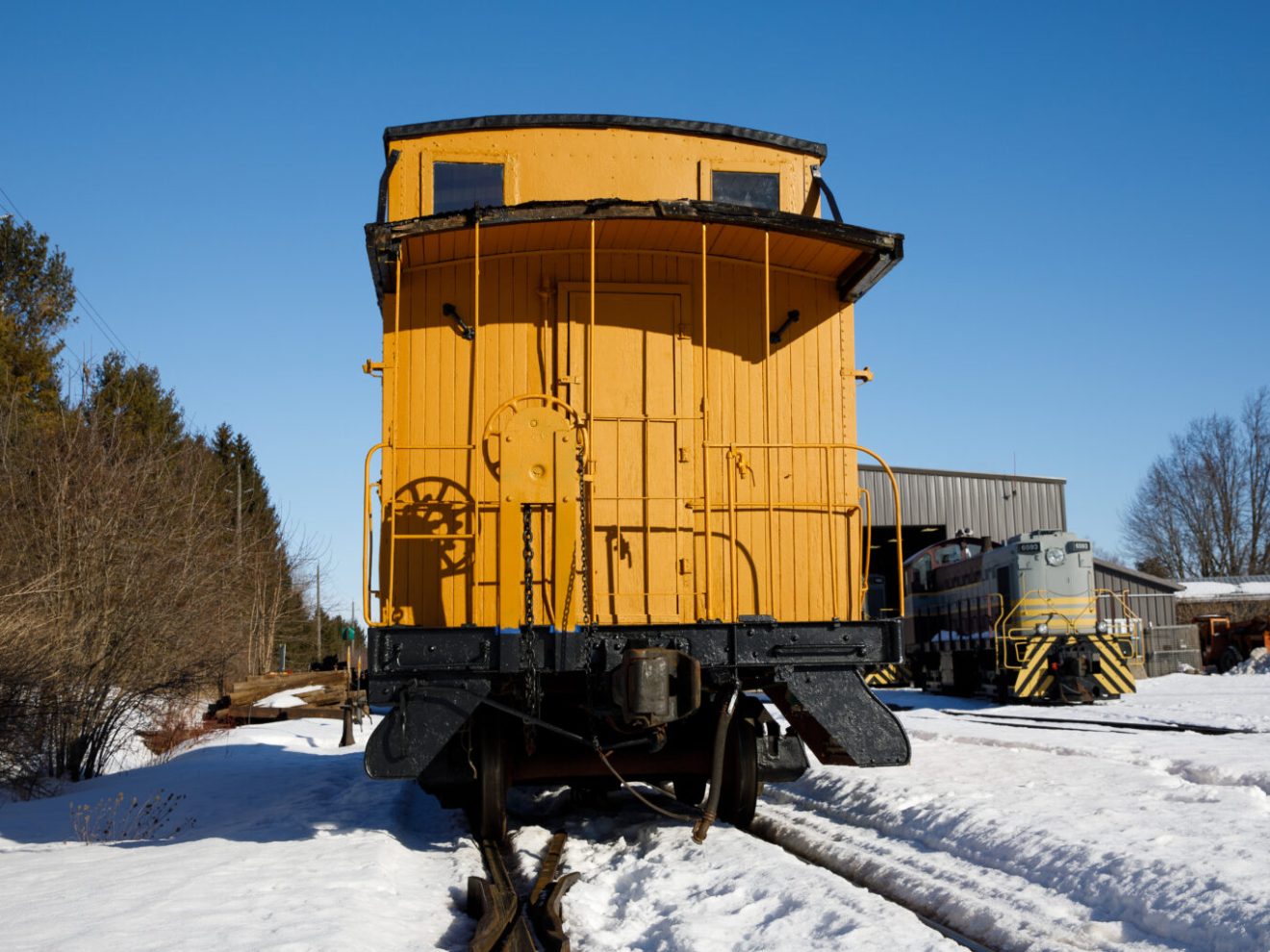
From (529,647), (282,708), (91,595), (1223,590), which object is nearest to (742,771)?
(529,647)

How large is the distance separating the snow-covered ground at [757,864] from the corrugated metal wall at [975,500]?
23.4m

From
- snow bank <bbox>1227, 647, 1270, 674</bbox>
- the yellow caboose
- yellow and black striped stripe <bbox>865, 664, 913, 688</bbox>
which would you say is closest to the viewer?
the yellow caboose

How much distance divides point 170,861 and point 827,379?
532cm

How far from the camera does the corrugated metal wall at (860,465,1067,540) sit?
34.1 m

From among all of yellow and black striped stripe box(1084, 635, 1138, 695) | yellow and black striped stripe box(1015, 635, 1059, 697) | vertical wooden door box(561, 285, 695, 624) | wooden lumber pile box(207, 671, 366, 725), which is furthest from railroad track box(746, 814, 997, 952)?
wooden lumber pile box(207, 671, 366, 725)

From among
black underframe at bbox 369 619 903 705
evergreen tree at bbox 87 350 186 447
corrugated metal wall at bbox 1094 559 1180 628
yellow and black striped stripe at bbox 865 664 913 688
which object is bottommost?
yellow and black striped stripe at bbox 865 664 913 688

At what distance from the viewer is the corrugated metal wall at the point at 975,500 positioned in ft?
112

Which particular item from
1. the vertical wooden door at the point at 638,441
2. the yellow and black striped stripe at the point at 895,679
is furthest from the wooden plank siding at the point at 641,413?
the yellow and black striped stripe at the point at 895,679

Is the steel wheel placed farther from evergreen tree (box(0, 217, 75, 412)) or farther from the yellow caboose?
evergreen tree (box(0, 217, 75, 412))

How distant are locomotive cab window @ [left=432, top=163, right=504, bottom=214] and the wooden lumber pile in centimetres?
1416

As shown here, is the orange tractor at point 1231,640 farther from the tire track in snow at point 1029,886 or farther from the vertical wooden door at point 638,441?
the vertical wooden door at point 638,441

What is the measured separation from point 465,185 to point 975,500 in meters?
29.2

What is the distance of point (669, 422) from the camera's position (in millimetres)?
7762

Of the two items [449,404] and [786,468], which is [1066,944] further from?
[449,404]
